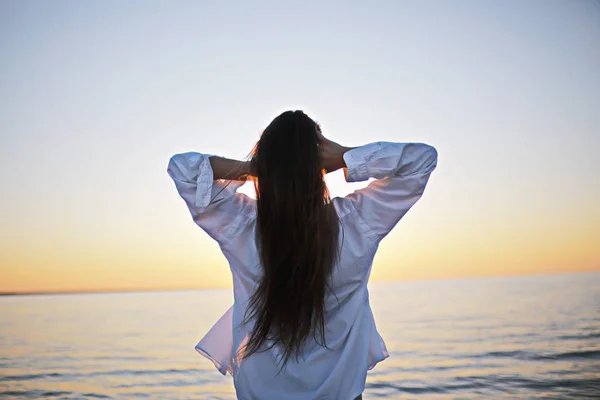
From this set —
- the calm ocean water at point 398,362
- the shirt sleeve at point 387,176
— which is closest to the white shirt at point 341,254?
the shirt sleeve at point 387,176

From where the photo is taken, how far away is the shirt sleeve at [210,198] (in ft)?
6.11

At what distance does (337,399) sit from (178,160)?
0.87m

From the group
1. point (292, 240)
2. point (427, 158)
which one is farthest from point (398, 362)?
point (292, 240)

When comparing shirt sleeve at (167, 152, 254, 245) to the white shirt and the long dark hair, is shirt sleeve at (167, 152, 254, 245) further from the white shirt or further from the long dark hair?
the long dark hair

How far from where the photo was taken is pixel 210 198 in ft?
6.09

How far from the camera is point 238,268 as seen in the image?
1.89 metres

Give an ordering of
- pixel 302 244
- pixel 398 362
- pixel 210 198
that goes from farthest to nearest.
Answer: pixel 398 362 → pixel 210 198 → pixel 302 244

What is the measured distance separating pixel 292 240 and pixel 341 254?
157mm

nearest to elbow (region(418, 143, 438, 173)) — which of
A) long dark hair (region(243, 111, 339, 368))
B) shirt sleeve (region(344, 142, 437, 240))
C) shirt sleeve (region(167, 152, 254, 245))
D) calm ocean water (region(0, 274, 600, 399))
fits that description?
shirt sleeve (region(344, 142, 437, 240))

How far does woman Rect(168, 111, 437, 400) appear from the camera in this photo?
1.76m

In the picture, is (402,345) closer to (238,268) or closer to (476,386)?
(476,386)

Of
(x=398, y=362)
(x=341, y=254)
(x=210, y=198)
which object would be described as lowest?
(x=398, y=362)

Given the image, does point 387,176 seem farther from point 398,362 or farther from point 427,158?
point 398,362

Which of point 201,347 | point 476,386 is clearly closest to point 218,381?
point 476,386
